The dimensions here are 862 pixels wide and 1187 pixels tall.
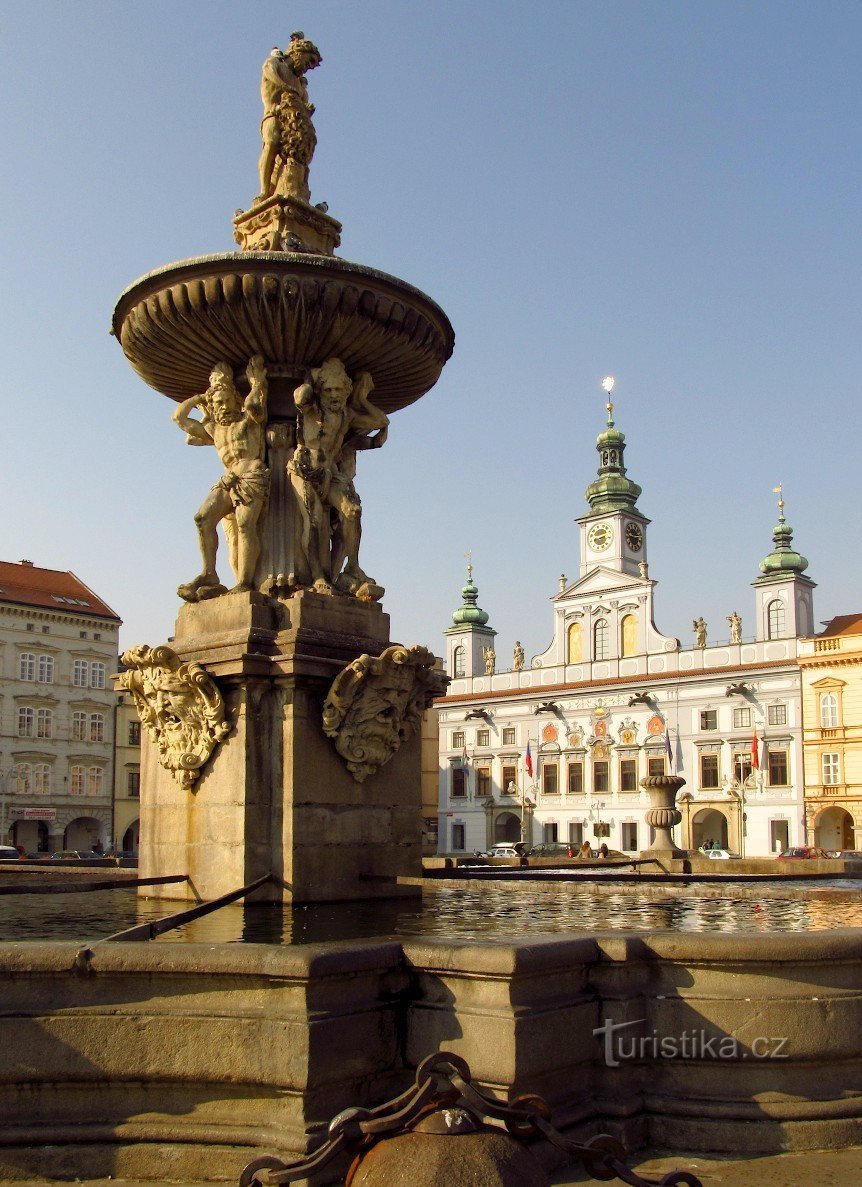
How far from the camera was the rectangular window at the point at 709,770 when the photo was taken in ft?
188

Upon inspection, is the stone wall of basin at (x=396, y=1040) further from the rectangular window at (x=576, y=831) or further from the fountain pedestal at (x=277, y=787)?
the rectangular window at (x=576, y=831)

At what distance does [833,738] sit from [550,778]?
1659 cm

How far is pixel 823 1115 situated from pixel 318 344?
5.95m

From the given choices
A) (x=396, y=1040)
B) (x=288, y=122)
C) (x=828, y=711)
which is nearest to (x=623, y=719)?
(x=828, y=711)

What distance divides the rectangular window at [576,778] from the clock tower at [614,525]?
11.2m

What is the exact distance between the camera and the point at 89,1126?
420cm

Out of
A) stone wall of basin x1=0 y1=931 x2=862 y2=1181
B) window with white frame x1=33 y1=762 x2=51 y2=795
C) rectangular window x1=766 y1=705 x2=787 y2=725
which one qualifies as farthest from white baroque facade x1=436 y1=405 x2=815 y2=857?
stone wall of basin x1=0 y1=931 x2=862 y2=1181

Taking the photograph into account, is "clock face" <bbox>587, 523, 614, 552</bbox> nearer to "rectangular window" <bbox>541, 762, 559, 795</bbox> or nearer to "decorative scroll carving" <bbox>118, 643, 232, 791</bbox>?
"rectangular window" <bbox>541, 762, 559, 795</bbox>

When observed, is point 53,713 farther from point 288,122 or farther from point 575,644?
point 288,122

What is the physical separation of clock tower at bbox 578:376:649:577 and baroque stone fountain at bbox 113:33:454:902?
58.0 meters

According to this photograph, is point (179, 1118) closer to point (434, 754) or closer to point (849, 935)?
point (849, 935)

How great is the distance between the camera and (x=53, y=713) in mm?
52781

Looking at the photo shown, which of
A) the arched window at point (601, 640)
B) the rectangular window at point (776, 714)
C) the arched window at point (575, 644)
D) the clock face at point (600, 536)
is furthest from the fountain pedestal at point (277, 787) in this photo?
the clock face at point (600, 536)

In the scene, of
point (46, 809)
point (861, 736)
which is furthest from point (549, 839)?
point (46, 809)
